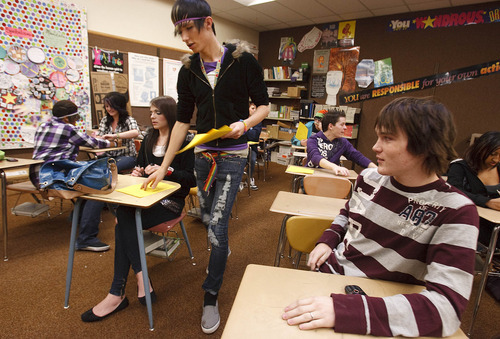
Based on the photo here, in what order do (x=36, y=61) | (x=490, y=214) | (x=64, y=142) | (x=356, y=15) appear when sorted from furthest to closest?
(x=356, y=15), (x=36, y=61), (x=64, y=142), (x=490, y=214)

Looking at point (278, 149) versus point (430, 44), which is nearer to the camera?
point (430, 44)

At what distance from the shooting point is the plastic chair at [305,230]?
45.5 inches

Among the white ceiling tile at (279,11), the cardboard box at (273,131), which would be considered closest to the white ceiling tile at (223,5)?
the white ceiling tile at (279,11)

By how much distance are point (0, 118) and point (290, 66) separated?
218 inches

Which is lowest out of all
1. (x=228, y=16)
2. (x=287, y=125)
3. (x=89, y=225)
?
(x=89, y=225)

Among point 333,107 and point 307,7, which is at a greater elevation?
point 307,7

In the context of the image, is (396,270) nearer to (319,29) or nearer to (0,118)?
(0,118)

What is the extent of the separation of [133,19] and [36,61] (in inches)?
63.4

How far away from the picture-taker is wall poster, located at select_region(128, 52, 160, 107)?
4.32m

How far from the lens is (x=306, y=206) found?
153cm

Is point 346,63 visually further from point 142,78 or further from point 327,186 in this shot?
point 327,186

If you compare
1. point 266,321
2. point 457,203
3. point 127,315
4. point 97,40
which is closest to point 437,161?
point 457,203

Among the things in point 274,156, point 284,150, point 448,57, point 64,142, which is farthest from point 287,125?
point 64,142

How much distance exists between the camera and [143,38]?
4.40 metres
